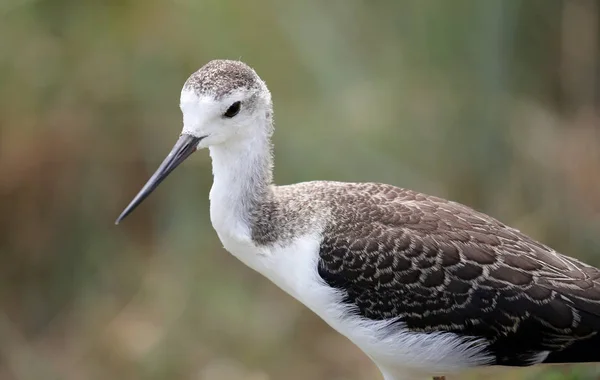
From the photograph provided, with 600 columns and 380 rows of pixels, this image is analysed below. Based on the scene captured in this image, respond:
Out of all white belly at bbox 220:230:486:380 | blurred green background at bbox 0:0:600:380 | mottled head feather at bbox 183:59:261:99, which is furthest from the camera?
blurred green background at bbox 0:0:600:380

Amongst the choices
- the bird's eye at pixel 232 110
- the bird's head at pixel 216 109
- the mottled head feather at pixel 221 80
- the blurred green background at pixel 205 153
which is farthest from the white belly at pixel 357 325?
the blurred green background at pixel 205 153

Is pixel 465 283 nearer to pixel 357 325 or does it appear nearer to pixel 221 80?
pixel 357 325

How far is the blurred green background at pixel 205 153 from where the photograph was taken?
6.51 meters

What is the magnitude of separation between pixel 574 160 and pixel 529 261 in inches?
138

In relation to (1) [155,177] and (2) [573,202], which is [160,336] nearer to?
(1) [155,177]

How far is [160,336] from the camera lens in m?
6.52

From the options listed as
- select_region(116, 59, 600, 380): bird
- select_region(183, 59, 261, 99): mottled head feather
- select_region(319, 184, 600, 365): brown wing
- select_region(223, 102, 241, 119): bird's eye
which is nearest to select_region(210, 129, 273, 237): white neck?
select_region(116, 59, 600, 380): bird

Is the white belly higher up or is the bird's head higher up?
the bird's head

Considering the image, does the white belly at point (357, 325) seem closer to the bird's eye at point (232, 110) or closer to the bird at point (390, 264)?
the bird at point (390, 264)

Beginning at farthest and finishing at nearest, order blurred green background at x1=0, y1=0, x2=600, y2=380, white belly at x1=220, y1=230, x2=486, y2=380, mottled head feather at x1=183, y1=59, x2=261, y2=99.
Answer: blurred green background at x1=0, y1=0, x2=600, y2=380, white belly at x1=220, y1=230, x2=486, y2=380, mottled head feather at x1=183, y1=59, x2=261, y2=99

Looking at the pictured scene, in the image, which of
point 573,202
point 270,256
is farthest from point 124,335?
point 573,202

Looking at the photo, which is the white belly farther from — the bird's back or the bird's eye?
the bird's eye

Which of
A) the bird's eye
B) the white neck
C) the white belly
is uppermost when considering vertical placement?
the bird's eye

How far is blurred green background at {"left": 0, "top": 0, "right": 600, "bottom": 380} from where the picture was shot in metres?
6.51
